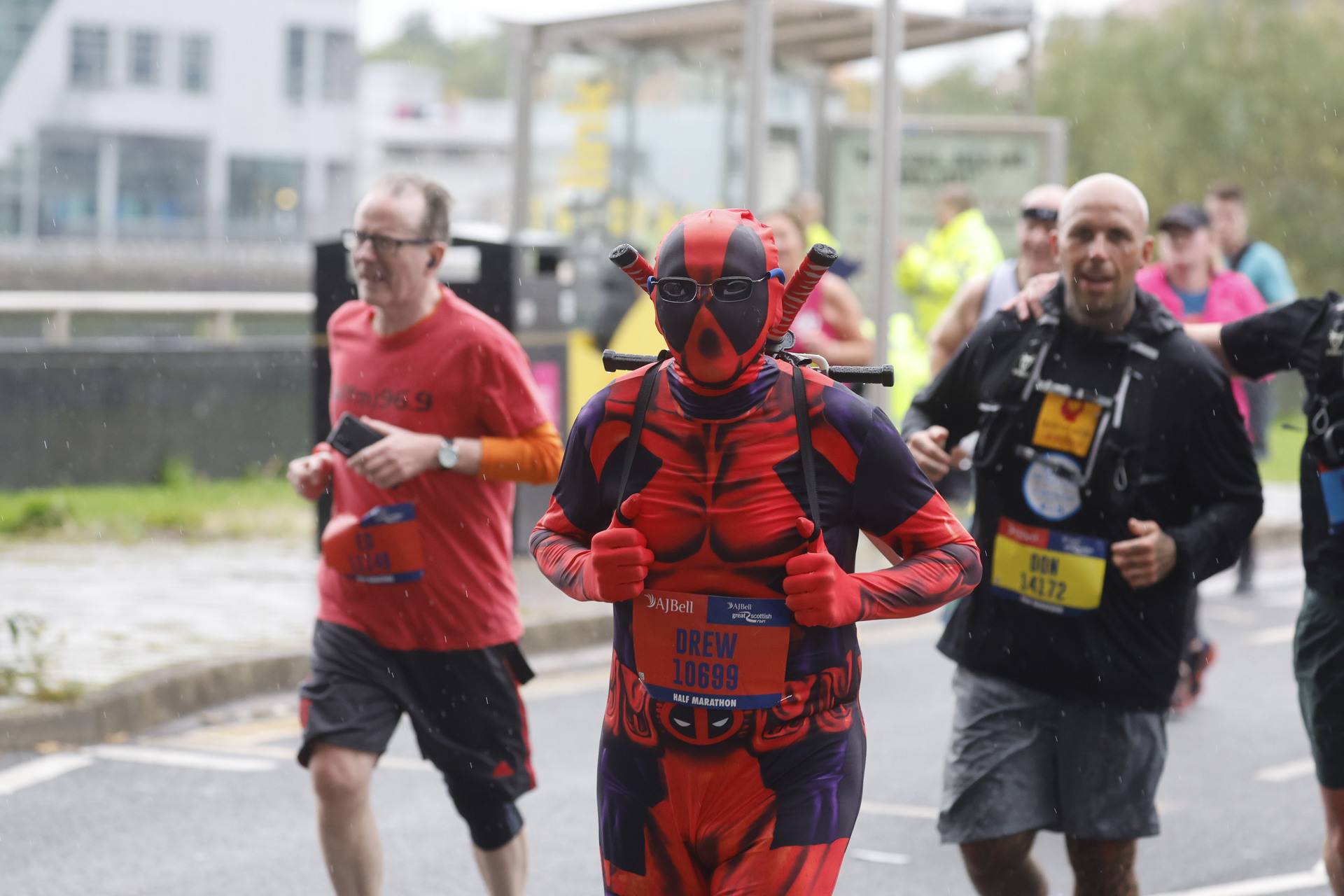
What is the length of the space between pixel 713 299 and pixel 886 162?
960cm

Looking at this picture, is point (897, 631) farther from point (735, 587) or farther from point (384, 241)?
point (735, 587)

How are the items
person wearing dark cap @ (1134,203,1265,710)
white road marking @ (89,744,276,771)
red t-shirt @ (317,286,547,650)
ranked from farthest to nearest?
person wearing dark cap @ (1134,203,1265,710) → white road marking @ (89,744,276,771) → red t-shirt @ (317,286,547,650)

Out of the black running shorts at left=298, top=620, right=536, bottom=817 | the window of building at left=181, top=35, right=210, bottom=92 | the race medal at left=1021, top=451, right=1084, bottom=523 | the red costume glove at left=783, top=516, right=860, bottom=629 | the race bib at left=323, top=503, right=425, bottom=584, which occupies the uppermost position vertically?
the window of building at left=181, top=35, right=210, bottom=92

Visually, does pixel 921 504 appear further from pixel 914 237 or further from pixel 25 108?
pixel 25 108

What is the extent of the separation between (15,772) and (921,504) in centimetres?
478

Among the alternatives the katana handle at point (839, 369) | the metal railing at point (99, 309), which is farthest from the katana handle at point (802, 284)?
the metal railing at point (99, 309)

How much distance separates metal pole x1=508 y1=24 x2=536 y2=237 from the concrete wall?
230cm

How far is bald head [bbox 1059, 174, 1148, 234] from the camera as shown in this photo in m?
4.70

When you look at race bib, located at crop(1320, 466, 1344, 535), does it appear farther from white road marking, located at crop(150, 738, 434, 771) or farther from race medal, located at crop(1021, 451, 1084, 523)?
white road marking, located at crop(150, 738, 434, 771)

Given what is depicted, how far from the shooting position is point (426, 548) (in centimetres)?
512

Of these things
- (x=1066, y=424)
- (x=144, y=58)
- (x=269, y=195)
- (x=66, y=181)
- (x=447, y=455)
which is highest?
(x=144, y=58)

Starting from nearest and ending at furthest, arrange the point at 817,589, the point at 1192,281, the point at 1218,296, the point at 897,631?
the point at 817,589
the point at 1192,281
the point at 1218,296
the point at 897,631

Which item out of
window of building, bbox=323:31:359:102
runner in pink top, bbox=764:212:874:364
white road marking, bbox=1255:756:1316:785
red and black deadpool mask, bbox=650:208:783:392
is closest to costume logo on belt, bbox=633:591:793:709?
red and black deadpool mask, bbox=650:208:783:392

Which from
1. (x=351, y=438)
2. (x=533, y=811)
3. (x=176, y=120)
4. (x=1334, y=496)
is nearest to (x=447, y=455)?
(x=351, y=438)
